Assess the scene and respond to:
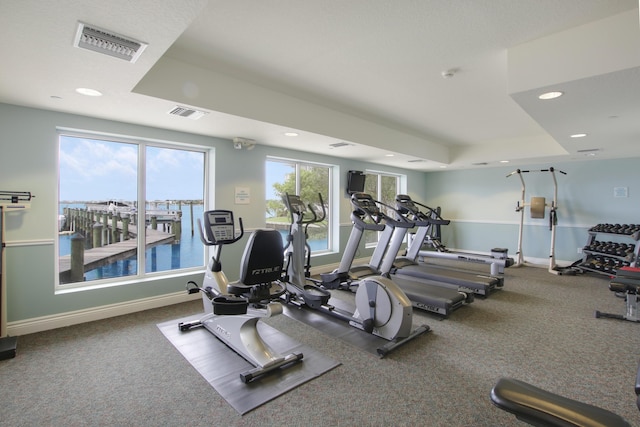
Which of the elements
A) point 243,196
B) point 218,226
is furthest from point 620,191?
point 218,226

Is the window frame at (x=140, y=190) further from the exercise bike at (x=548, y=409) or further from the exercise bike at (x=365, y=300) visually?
the exercise bike at (x=548, y=409)

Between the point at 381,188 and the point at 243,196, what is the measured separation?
428 cm

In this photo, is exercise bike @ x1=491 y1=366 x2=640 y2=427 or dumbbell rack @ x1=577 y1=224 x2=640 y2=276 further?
dumbbell rack @ x1=577 y1=224 x2=640 y2=276

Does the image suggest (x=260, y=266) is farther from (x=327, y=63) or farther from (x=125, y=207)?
(x=125, y=207)

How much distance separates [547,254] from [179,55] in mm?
8186

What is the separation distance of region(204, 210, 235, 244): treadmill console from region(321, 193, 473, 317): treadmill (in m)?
1.73

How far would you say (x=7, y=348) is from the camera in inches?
108

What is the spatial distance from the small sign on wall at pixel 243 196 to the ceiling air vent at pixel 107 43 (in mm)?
2747

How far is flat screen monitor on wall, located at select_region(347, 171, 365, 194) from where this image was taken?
658 cm

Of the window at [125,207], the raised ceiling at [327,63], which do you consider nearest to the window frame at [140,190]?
the window at [125,207]

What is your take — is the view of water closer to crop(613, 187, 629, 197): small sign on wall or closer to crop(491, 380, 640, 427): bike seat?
crop(491, 380, 640, 427): bike seat

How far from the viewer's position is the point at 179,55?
118 inches

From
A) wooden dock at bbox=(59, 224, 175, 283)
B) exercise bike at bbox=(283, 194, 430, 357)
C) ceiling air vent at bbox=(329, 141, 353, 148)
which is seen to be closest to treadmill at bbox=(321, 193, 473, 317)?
exercise bike at bbox=(283, 194, 430, 357)

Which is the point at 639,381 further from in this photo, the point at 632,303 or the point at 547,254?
the point at 547,254
